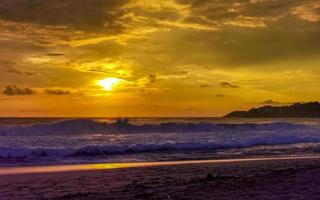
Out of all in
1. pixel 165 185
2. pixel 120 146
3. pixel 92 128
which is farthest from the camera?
pixel 92 128

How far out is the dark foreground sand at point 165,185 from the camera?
10.9 m

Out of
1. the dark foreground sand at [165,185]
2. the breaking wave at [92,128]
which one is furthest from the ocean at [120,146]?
the dark foreground sand at [165,185]

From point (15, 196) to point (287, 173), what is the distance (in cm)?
794

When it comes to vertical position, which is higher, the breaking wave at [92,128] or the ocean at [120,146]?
the breaking wave at [92,128]

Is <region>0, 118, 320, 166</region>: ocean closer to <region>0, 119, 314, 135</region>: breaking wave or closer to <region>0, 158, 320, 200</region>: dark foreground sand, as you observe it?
<region>0, 119, 314, 135</region>: breaking wave

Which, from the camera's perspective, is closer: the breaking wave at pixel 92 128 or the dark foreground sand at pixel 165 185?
the dark foreground sand at pixel 165 185

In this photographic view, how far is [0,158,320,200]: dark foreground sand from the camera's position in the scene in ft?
35.9

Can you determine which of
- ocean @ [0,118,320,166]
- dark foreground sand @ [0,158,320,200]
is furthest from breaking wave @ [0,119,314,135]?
dark foreground sand @ [0,158,320,200]

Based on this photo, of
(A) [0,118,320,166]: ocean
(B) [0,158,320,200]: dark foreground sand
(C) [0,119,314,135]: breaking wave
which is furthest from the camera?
(C) [0,119,314,135]: breaking wave

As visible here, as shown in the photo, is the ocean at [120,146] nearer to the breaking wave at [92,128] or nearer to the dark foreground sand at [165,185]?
the breaking wave at [92,128]

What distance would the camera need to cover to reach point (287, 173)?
14617 mm

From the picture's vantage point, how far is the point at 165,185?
497 inches

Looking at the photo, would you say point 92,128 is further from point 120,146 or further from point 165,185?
point 165,185

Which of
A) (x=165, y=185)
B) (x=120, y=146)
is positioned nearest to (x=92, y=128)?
(x=120, y=146)
